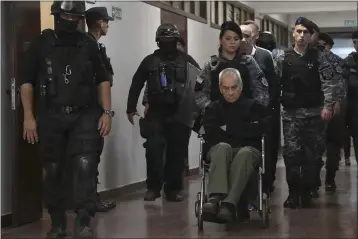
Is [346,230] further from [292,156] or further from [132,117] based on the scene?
[132,117]

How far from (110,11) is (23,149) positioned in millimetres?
939

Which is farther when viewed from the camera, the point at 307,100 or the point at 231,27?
the point at 307,100

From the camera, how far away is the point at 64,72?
2.58 metres

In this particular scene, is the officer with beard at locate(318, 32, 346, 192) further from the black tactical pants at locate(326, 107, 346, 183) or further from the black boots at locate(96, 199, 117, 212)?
the black boots at locate(96, 199, 117, 212)

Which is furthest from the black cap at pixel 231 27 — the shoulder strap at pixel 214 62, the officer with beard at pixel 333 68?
the officer with beard at pixel 333 68

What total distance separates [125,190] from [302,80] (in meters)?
1.28

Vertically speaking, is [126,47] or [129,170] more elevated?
[126,47]

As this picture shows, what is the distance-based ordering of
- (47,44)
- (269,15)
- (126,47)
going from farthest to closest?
(126,47), (269,15), (47,44)

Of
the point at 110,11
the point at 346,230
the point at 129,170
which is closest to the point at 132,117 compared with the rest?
the point at 129,170

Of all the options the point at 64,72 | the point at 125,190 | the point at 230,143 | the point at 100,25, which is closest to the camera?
the point at 64,72

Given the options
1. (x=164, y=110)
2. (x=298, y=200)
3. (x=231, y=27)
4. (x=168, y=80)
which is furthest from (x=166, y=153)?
(x=231, y=27)

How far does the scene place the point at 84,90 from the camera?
2613mm

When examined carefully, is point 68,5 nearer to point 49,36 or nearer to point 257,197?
point 49,36

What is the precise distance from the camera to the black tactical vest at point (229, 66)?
303 centimetres
